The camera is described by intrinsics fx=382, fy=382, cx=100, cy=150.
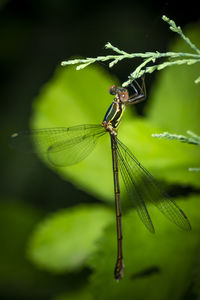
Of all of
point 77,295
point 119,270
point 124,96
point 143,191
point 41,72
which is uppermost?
point 41,72

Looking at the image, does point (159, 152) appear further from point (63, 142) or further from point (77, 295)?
point (77, 295)

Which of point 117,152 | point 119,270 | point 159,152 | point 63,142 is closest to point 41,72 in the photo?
point 63,142

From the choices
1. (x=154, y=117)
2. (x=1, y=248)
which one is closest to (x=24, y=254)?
(x=1, y=248)

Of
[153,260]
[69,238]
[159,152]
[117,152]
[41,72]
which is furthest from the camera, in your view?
[41,72]

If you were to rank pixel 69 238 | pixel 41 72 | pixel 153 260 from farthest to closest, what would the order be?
pixel 41 72 < pixel 69 238 < pixel 153 260

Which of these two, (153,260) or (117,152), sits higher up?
(117,152)

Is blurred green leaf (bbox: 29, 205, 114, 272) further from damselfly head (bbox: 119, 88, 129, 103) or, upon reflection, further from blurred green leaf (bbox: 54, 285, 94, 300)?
damselfly head (bbox: 119, 88, 129, 103)

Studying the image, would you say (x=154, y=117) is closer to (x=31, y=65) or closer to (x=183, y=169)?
(x=183, y=169)

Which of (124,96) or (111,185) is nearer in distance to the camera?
(124,96)

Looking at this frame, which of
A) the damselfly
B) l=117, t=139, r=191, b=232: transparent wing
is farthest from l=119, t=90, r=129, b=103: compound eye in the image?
l=117, t=139, r=191, b=232: transparent wing
